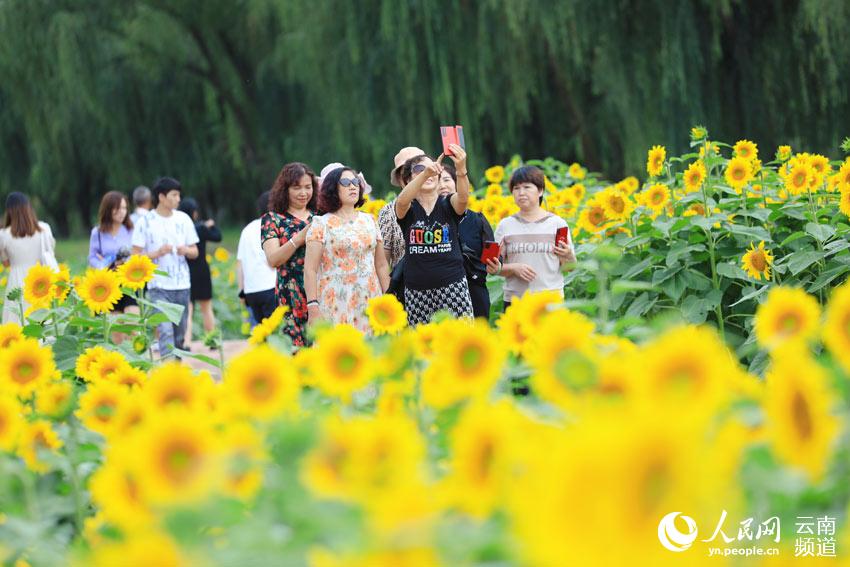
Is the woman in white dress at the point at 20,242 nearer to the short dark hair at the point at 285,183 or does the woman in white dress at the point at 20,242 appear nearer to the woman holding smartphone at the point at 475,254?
the short dark hair at the point at 285,183

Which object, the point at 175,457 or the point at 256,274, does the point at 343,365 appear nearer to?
the point at 175,457

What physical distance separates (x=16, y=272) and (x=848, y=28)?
6.11 m

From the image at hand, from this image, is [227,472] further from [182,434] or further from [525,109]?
[525,109]

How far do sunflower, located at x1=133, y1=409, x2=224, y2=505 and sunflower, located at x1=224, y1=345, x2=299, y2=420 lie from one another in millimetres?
258

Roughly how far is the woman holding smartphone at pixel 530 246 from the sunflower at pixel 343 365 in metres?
2.53

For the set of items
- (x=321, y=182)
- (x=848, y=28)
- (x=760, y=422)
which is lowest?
(x=760, y=422)

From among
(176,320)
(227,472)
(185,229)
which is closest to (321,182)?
(176,320)

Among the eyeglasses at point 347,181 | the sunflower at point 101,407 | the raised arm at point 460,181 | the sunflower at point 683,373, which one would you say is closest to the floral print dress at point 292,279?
the eyeglasses at point 347,181

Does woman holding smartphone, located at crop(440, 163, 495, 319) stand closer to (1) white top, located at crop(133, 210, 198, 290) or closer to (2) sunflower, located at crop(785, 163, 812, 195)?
(2) sunflower, located at crop(785, 163, 812, 195)

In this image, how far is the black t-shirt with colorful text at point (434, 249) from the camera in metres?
3.87

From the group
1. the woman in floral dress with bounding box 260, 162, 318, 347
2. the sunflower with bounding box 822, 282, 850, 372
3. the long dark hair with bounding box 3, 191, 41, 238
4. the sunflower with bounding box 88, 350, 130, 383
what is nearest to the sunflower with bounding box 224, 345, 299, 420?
the sunflower with bounding box 822, 282, 850, 372

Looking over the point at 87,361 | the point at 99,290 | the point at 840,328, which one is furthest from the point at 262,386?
the point at 99,290

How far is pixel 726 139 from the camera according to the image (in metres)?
8.86

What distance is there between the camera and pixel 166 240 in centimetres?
582
